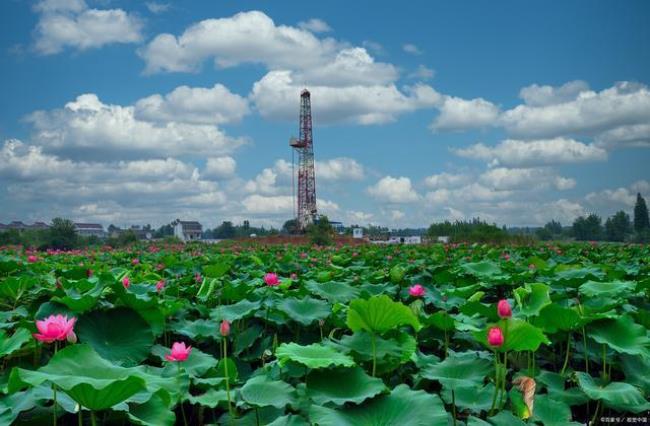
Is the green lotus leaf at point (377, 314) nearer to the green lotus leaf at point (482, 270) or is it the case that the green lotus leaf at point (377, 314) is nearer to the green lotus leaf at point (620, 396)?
the green lotus leaf at point (620, 396)

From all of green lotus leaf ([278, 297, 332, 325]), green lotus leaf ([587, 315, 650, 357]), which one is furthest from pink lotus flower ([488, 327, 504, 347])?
green lotus leaf ([278, 297, 332, 325])

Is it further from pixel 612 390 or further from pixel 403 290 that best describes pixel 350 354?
pixel 403 290

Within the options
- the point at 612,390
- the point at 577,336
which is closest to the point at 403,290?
Result: the point at 577,336

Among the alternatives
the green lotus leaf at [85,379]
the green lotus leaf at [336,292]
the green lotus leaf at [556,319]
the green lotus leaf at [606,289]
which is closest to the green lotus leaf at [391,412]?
the green lotus leaf at [85,379]

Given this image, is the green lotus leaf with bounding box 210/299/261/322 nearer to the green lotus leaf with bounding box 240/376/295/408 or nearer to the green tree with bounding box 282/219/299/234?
the green lotus leaf with bounding box 240/376/295/408

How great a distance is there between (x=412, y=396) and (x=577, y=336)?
1.69 metres

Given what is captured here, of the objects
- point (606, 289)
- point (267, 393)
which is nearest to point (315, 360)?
point (267, 393)

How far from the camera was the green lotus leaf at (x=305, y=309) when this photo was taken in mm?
2656

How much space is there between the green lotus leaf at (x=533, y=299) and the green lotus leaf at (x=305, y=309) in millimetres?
921

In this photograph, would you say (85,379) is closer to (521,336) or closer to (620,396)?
(521,336)

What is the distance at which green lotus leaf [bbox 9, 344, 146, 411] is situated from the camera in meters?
1.36

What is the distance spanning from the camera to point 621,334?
248cm

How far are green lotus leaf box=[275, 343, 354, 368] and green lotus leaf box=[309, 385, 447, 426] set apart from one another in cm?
13

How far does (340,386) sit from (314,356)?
13 centimetres
